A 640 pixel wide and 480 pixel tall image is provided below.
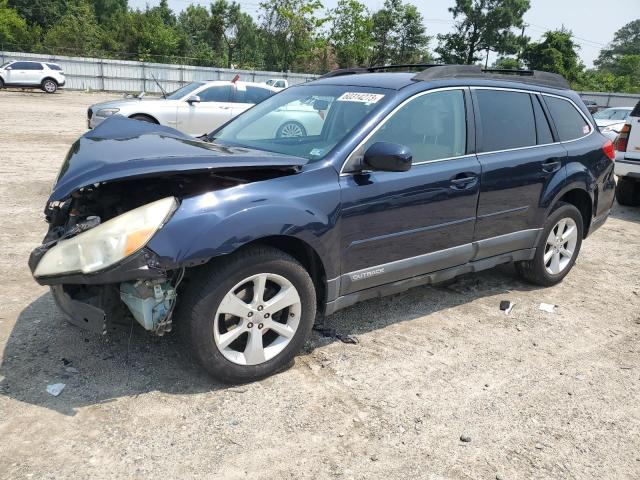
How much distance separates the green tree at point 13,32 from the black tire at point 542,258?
50427mm

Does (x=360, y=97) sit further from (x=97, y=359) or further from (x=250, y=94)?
(x=250, y=94)

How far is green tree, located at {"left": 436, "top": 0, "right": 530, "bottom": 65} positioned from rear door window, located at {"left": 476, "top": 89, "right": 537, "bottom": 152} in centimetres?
6059

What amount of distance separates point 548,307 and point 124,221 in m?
3.53

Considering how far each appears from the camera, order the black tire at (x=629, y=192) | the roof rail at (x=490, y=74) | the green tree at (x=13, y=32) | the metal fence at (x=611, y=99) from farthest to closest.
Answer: the green tree at (x=13, y=32) → the metal fence at (x=611, y=99) → the black tire at (x=629, y=192) → the roof rail at (x=490, y=74)

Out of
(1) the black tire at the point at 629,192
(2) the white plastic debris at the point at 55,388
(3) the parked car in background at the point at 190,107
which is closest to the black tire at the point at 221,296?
(2) the white plastic debris at the point at 55,388

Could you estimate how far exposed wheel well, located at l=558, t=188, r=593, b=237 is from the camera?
508 centimetres

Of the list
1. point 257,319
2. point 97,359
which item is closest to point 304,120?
point 257,319

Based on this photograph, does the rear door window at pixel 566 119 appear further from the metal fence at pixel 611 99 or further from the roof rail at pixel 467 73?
the metal fence at pixel 611 99

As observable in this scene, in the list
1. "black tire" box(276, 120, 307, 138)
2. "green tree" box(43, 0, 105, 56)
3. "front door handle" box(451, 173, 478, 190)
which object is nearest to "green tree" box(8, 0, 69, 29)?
"green tree" box(43, 0, 105, 56)

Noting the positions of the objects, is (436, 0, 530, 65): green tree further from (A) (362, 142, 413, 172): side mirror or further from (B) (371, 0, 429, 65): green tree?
(A) (362, 142, 413, 172): side mirror

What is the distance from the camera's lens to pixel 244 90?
1291cm

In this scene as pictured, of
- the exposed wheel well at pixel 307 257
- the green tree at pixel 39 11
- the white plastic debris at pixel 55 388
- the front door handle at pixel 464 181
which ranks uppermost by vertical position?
the green tree at pixel 39 11

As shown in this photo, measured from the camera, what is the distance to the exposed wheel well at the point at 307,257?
3.31 meters

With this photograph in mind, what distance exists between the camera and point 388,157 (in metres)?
3.29
